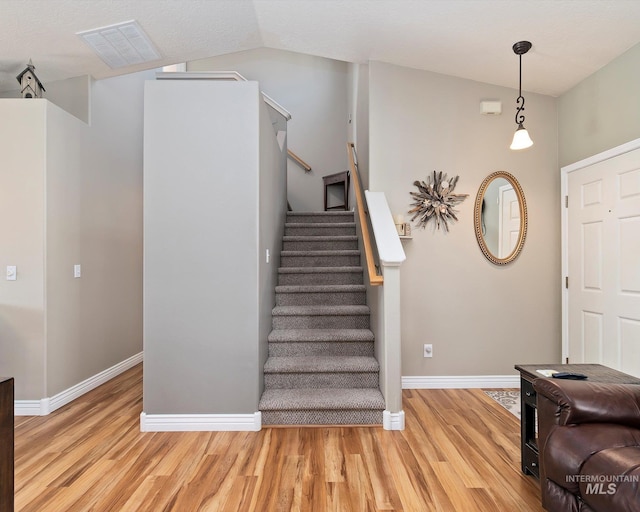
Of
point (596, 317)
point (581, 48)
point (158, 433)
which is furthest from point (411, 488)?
point (581, 48)

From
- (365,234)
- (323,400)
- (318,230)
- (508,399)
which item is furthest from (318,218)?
(508,399)

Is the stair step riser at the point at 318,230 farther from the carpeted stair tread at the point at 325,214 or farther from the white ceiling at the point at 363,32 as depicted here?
the white ceiling at the point at 363,32

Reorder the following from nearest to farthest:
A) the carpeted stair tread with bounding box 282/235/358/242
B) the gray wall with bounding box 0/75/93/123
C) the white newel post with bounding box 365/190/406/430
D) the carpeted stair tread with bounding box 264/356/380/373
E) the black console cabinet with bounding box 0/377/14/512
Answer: the black console cabinet with bounding box 0/377/14/512
the white newel post with bounding box 365/190/406/430
the carpeted stair tread with bounding box 264/356/380/373
the gray wall with bounding box 0/75/93/123
the carpeted stair tread with bounding box 282/235/358/242

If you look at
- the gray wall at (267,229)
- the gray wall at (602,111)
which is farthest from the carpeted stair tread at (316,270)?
the gray wall at (602,111)

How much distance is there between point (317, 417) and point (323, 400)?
0.12 m

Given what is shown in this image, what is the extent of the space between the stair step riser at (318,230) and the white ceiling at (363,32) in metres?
1.77

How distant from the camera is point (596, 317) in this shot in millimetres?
2998

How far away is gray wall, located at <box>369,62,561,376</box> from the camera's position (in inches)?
135

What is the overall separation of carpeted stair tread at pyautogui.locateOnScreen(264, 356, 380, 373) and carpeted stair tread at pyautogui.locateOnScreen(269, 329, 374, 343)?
0.16 m

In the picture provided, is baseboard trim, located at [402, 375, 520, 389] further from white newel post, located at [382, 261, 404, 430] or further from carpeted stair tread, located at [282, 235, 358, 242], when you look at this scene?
carpeted stair tread, located at [282, 235, 358, 242]

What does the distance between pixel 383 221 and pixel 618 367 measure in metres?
1.99

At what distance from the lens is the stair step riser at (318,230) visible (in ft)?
14.5

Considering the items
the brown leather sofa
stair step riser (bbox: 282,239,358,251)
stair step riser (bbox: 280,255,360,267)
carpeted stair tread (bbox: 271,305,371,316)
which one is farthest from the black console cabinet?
stair step riser (bbox: 282,239,358,251)

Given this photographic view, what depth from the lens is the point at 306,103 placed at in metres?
6.13
